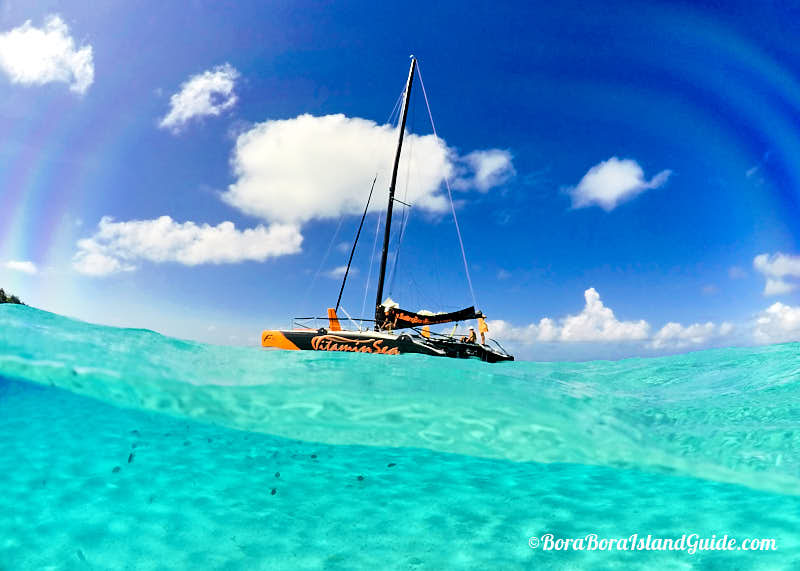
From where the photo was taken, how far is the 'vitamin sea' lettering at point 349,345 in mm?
22344

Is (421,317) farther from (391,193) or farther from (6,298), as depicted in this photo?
(6,298)

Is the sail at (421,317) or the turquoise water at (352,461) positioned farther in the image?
the sail at (421,317)

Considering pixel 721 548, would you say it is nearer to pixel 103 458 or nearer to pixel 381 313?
pixel 103 458

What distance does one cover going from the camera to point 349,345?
899 inches

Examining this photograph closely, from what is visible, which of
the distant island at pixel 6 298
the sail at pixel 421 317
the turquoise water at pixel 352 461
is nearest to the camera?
the turquoise water at pixel 352 461

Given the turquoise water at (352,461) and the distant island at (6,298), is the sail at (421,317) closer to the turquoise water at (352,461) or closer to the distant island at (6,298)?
the turquoise water at (352,461)

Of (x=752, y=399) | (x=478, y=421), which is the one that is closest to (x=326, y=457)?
(x=478, y=421)

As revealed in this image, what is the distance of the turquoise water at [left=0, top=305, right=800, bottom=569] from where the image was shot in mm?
5109

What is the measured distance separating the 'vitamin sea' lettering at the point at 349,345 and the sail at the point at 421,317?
300 cm

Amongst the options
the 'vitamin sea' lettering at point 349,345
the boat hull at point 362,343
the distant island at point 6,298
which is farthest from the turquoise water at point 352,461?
the distant island at point 6,298

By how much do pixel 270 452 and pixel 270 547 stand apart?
4.80m

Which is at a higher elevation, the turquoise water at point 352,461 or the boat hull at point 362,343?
the boat hull at point 362,343

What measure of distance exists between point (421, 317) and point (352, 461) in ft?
54.8

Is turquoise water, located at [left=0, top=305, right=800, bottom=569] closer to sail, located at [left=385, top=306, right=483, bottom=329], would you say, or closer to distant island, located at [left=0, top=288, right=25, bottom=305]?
sail, located at [left=385, top=306, right=483, bottom=329]
